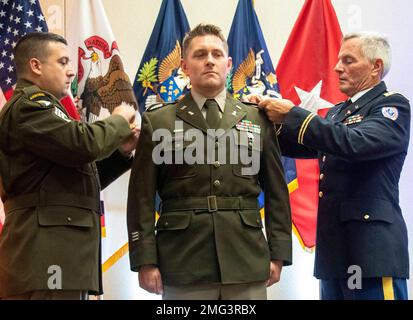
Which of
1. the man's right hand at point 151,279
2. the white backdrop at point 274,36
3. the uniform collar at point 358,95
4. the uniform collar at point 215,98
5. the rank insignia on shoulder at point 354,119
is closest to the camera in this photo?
the man's right hand at point 151,279

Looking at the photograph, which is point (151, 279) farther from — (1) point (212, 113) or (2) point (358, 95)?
(2) point (358, 95)

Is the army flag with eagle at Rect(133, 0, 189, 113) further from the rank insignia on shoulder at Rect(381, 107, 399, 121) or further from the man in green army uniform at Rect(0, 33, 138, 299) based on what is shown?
the rank insignia on shoulder at Rect(381, 107, 399, 121)

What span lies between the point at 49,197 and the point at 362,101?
5.43 ft

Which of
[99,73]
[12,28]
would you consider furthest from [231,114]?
[12,28]

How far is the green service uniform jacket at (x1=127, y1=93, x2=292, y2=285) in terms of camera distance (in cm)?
263

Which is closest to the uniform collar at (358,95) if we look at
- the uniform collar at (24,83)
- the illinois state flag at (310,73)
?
the illinois state flag at (310,73)

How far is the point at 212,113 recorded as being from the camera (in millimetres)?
2854

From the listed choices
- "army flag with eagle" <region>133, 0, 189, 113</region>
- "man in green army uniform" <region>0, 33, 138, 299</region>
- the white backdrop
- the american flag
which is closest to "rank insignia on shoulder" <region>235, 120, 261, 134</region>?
"man in green army uniform" <region>0, 33, 138, 299</region>

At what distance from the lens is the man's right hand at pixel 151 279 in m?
2.62

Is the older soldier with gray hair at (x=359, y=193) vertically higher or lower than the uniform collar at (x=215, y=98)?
lower

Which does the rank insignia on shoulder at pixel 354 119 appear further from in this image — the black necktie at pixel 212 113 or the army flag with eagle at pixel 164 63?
the army flag with eagle at pixel 164 63

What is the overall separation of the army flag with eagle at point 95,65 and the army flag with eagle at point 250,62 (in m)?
0.83

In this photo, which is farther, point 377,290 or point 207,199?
point 377,290
